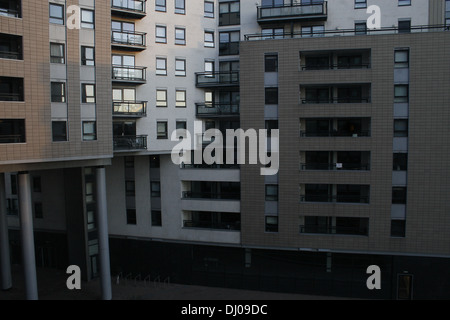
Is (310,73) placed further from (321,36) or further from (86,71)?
(86,71)

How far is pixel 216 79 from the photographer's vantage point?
105 feet

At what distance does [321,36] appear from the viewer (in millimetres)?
29562

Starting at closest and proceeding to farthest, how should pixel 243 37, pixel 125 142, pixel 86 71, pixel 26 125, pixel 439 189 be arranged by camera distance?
pixel 26 125
pixel 86 71
pixel 439 189
pixel 125 142
pixel 243 37

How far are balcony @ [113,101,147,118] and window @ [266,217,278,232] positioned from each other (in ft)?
38.9

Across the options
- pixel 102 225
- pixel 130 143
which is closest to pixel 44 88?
pixel 130 143

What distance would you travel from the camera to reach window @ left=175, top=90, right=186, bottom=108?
31.2 meters

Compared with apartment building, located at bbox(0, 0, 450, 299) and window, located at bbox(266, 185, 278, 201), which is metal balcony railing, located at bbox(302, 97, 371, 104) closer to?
apartment building, located at bbox(0, 0, 450, 299)

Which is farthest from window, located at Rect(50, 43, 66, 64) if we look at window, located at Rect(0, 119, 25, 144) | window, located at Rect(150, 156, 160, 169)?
window, located at Rect(150, 156, 160, 169)

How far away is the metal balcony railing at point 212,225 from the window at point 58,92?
43.1 ft

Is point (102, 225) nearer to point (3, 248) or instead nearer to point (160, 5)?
point (3, 248)

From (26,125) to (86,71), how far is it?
491cm

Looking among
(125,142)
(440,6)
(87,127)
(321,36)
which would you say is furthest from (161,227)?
(440,6)

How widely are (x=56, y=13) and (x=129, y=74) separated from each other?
22.2ft

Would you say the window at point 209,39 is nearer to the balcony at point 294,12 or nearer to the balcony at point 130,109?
the balcony at point 294,12
